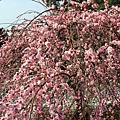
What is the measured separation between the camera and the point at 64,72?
2738 mm

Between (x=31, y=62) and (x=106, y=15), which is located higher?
(x=106, y=15)

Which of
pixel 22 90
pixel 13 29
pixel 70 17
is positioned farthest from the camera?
pixel 13 29

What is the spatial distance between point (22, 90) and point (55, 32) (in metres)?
0.92

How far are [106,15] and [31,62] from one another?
121 cm

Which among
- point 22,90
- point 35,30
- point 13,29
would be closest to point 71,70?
point 22,90

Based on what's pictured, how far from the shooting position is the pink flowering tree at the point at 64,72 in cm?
235

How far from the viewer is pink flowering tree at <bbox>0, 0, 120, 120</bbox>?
2352 mm

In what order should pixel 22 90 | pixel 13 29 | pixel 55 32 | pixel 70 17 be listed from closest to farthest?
pixel 22 90 → pixel 55 32 → pixel 70 17 → pixel 13 29

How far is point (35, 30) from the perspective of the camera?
12.0ft

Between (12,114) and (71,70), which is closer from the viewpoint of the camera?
(12,114)

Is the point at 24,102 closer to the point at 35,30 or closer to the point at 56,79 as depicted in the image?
the point at 56,79

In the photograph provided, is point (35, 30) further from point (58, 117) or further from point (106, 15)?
point (58, 117)

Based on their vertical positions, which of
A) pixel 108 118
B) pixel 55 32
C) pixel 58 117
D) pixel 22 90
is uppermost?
pixel 55 32

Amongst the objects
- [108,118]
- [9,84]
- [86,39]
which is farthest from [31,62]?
[108,118]
